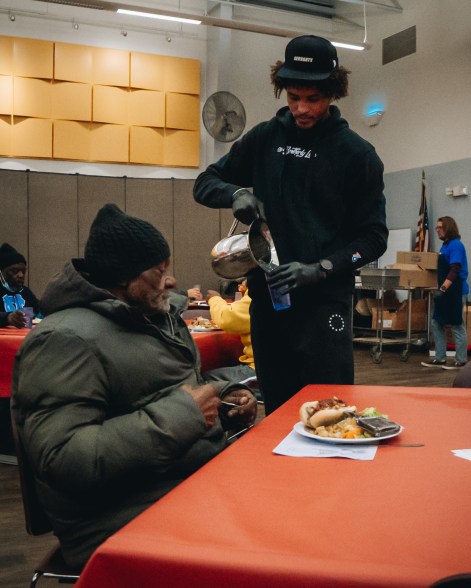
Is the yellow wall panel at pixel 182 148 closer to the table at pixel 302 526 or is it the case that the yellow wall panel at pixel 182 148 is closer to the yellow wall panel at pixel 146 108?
the yellow wall panel at pixel 146 108

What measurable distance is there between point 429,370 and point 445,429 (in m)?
5.70

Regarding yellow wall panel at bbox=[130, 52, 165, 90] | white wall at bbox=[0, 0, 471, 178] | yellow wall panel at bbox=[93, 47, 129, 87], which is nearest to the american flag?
white wall at bbox=[0, 0, 471, 178]

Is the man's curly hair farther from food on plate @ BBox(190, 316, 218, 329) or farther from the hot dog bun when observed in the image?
food on plate @ BBox(190, 316, 218, 329)

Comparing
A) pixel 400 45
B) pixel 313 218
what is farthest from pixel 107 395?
pixel 400 45

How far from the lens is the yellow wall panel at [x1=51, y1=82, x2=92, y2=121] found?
882 centimetres

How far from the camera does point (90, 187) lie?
28.4 ft

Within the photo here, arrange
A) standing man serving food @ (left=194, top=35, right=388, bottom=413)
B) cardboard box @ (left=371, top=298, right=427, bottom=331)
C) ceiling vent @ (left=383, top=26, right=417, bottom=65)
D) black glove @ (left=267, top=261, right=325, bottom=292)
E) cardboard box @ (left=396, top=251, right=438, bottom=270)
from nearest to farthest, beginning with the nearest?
black glove @ (left=267, top=261, right=325, bottom=292) < standing man serving food @ (left=194, top=35, right=388, bottom=413) < cardboard box @ (left=396, top=251, right=438, bottom=270) < cardboard box @ (left=371, top=298, right=427, bottom=331) < ceiling vent @ (left=383, top=26, right=417, bottom=65)

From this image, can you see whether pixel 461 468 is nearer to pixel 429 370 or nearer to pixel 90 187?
pixel 429 370

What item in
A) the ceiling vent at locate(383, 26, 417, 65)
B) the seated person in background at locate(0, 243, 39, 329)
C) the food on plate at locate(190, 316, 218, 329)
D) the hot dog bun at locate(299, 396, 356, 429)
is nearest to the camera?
the hot dog bun at locate(299, 396, 356, 429)

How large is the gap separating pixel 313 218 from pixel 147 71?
8.08m

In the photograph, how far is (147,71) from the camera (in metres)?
9.28

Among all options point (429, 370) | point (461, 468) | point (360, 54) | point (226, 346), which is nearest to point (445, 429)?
point (461, 468)

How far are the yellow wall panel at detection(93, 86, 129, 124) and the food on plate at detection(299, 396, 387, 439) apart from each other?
27.7 ft

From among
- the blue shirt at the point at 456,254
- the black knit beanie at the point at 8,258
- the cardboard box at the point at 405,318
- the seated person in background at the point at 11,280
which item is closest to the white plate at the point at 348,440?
the seated person in background at the point at 11,280
